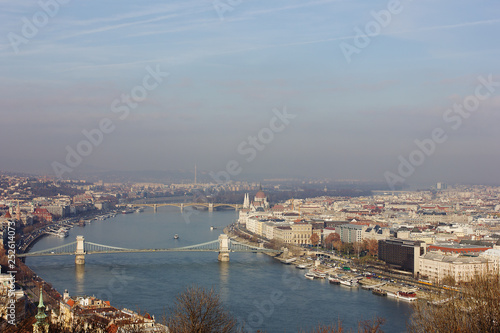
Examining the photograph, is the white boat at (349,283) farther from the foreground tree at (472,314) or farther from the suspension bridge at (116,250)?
the foreground tree at (472,314)

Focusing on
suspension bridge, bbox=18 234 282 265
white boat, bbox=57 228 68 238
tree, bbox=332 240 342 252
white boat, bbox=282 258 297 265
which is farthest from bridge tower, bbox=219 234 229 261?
white boat, bbox=57 228 68 238

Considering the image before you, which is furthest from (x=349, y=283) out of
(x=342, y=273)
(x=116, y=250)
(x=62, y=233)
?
(x=62, y=233)

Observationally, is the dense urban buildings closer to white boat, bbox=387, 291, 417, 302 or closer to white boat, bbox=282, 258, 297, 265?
white boat, bbox=387, 291, 417, 302

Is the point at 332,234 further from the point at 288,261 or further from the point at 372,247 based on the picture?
the point at 288,261

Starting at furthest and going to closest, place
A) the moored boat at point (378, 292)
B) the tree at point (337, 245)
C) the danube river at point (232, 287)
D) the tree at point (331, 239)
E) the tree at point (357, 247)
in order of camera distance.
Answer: the tree at point (331, 239) → the tree at point (337, 245) → the tree at point (357, 247) → the moored boat at point (378, 292) → the danube river at point (232, 287)

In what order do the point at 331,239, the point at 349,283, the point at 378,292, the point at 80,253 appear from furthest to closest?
the point at 331,239
the point at 80,253
the point at 349,283
the point at 378,292

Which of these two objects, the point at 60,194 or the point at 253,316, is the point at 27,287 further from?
the point at 60,194

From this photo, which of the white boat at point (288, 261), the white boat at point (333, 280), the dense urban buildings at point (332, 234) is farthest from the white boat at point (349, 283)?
the white boat at point (288, 261)

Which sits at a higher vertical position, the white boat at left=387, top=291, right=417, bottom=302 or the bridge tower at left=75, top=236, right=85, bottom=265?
the bridge tower at left=75, top=236, right=85, bottom=265
